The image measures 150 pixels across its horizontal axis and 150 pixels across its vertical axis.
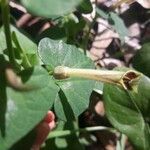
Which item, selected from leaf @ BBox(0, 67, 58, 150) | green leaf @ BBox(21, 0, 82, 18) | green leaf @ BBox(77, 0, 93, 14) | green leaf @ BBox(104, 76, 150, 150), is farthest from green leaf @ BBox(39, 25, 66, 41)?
green leaf @ BBox(21, 0, 82, 18)

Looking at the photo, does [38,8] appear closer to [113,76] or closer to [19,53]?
[113,76]

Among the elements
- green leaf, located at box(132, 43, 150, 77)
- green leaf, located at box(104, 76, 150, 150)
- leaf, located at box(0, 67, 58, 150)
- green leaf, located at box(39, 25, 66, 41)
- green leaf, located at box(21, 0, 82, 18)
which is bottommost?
green leaf, located at box(132, 43, 150, 77)

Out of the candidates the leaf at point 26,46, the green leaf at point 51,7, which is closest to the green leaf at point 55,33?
the leaf at point 26,46

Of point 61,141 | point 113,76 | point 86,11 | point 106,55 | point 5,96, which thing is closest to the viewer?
point 5,96

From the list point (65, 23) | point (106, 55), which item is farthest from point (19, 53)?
point (106, 55)

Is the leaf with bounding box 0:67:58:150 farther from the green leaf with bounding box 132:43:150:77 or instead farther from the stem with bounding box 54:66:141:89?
the green leaf with bounding box 132:43:150:77

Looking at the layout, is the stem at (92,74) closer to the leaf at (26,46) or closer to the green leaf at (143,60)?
the leaf at (26,46)
